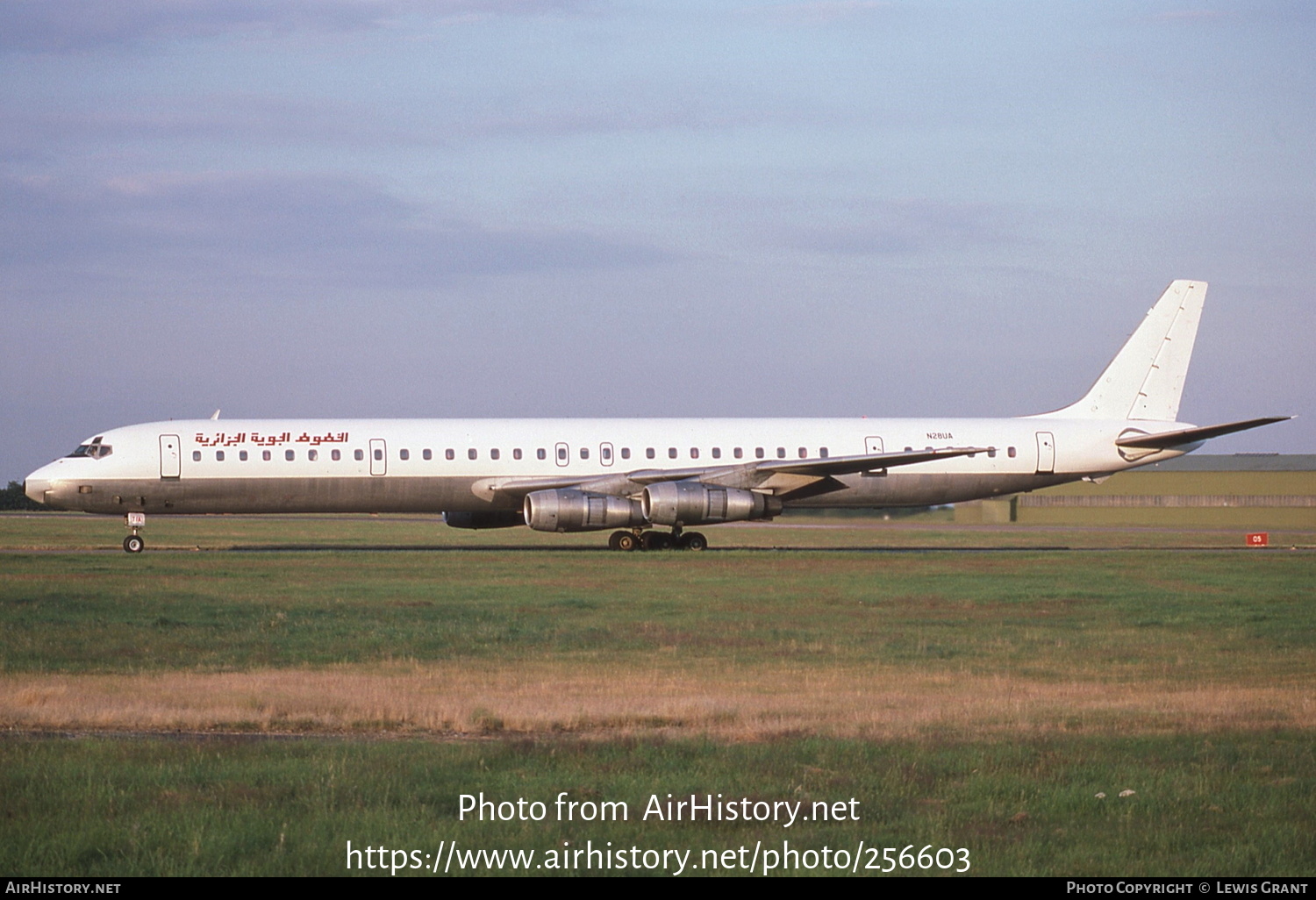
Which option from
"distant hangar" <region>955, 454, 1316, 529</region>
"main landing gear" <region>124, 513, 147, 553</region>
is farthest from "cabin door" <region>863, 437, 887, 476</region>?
"distant hangar" <region>955, 454, 1316, 529</region>

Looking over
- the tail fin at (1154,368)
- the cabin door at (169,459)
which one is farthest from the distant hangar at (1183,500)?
the cabin door at (169,459)

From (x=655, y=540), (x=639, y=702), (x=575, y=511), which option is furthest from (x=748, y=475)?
(x=639, y=702)

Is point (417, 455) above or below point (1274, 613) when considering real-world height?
above

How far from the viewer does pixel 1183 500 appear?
3361 inches

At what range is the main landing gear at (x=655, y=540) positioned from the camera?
4028 centimetres

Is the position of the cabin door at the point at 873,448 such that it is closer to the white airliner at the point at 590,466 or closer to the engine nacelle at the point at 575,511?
the white airliner at the point at 590,466

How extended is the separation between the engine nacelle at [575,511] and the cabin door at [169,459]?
9.33 meters

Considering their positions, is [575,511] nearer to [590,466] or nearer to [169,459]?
[590,466]

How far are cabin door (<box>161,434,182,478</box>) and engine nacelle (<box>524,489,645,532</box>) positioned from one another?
30.6ft

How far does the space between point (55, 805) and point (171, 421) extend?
32119 mm
